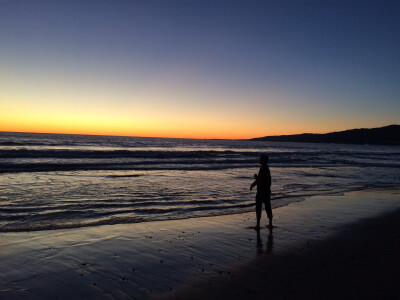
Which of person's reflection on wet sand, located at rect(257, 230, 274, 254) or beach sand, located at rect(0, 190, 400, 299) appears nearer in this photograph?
beach sand, located at rect(0, 190, 400, 299)

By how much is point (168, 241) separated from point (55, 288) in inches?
111

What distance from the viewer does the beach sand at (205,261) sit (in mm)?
4434

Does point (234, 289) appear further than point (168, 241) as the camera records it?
No

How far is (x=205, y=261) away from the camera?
565 cm

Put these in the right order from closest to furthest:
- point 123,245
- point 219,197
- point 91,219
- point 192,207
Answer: point 123,245, point 91,219, point 192,207, point 219,197

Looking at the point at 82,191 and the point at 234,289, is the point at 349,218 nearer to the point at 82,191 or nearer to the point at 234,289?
the point at 234,289

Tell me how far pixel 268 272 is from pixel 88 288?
292 cm

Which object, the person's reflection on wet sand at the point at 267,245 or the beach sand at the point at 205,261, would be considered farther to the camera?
the person's reflection on wet sand at the point at 267,245

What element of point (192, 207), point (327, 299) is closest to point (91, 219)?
point (192, 207)

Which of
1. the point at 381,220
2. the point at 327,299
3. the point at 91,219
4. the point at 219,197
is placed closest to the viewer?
the point at 327,299

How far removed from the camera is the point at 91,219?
8711 mm

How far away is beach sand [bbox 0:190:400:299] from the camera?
175 inches

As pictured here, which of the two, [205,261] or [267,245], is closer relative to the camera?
[205,261]

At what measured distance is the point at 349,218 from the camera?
31.7 ft
